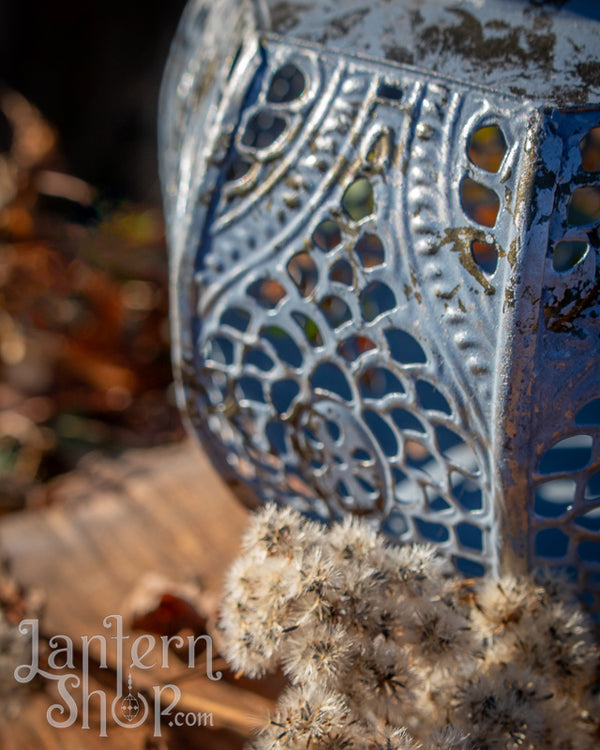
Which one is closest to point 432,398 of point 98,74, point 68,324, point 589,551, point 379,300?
point 379,300

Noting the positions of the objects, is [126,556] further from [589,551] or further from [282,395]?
[589,551]

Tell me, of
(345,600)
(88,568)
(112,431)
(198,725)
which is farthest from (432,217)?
(112,431)

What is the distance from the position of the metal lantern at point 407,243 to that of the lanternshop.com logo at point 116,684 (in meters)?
0.18

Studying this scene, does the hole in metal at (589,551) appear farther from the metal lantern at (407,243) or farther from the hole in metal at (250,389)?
the hole in metal at (250,389)

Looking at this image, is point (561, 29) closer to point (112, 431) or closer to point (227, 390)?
point (227, 390)

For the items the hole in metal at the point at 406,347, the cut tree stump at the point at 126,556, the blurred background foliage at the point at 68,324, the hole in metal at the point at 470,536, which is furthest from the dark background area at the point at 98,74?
the hole in metal at the point at 470,536

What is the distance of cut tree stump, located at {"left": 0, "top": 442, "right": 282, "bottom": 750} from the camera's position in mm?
651

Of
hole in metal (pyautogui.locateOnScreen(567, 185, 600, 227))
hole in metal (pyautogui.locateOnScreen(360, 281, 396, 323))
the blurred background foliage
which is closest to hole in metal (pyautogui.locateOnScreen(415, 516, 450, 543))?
hole in metal (pyautogui.locateOnScreen(360, 281, 396, 323))

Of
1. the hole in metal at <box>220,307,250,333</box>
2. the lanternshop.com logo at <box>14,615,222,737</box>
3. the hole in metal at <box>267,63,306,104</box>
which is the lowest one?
the lanternshop.com logo at <box>14,615,222,737</box>

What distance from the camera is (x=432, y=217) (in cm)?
50

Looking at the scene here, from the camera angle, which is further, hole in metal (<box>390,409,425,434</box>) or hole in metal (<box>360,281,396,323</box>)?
hole in metal (<box>360,281,396,323</box>)

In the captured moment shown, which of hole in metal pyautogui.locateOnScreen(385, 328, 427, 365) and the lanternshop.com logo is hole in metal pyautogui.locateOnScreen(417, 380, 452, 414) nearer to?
hole in metal pyautogui.locateOnScreen(385, 328, 427, 365)

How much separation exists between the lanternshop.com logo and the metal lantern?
0.18 meters

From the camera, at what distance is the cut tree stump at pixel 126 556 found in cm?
65
